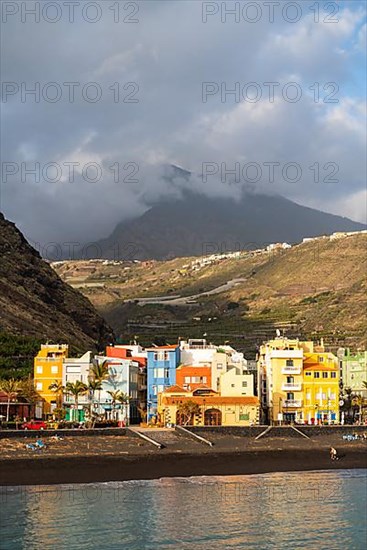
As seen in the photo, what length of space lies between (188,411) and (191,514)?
32.0 m

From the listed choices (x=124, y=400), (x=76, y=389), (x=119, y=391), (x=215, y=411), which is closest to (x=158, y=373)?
(x=119, y=391)

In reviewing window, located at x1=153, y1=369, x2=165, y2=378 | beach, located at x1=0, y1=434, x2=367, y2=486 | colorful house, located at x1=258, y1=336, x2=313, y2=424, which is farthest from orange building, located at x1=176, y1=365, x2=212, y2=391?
beach, located at x1=0, y1=434, x2=367, y2=486

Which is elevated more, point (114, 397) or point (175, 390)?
point (175, 390)

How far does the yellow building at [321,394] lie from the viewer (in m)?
88.8

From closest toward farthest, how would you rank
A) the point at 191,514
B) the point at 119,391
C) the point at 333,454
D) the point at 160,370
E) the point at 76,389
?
the point at 191,514 → the point at 333,454 → the point at 76,389 → the point at 119,391 → the point at 160,370

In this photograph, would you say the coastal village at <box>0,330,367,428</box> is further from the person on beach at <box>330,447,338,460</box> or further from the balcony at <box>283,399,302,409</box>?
the person on beach at <box>330,447,338,460</box>

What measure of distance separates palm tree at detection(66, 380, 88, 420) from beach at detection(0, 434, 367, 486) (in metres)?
10.3

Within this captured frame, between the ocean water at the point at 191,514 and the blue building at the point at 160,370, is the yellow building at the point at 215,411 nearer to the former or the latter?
the blue building at the point at 160,370

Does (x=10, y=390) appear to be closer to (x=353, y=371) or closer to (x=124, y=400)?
(x=124, y=400)

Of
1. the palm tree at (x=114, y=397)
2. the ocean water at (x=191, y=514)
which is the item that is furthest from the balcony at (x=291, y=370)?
the ocean water at (x=191, y=514)

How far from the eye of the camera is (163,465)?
65188mm

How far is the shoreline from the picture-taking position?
60997mm

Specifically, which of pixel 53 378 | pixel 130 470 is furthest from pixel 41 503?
pixel 53 378

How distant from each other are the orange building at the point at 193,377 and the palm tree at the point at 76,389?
33.5 ft
